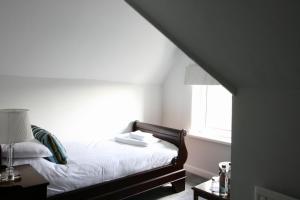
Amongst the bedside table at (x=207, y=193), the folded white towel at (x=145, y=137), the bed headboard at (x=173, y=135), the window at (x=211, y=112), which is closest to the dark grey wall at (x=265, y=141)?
the bedside table at (x=207, y=193)

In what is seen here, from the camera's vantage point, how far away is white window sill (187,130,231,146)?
3.63 metres

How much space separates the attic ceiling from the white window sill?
134 cm

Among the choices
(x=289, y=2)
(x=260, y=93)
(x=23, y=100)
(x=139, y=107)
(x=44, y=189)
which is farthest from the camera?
(x=139, y=107)

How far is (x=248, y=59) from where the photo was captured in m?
1.01

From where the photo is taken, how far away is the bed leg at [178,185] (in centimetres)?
328

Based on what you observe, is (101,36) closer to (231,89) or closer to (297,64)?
(231,89)

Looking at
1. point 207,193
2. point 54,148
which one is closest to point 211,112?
point 207,193

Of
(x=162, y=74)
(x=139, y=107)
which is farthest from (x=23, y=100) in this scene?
(x=162, y=74)

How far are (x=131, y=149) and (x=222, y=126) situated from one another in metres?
1.51

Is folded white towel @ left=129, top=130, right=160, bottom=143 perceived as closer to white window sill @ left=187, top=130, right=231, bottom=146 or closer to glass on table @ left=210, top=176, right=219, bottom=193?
white window sill @ left=187, top=130, right=231, bottom=146

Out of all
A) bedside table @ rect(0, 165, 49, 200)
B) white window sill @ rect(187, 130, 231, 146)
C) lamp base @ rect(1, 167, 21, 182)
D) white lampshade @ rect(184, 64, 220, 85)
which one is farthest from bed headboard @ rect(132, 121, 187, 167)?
lamp base @ rect(1, 167, 21, 182)

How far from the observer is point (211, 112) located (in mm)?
4027

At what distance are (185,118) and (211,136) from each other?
1.82 feet

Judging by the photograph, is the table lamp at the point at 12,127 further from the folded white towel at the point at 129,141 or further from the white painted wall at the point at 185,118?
the white painted wall at the point at 185,118
